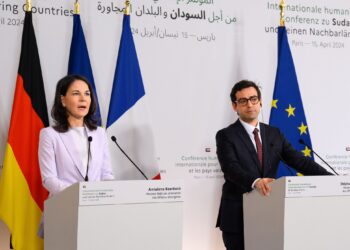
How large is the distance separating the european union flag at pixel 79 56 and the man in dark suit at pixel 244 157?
1135 mm

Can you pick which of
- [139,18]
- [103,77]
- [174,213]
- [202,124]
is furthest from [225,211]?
[139,18]

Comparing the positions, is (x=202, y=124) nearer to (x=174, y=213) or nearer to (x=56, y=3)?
(x=56, y=3)

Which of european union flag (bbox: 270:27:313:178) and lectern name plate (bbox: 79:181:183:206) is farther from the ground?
european union flag (bbox: 270:27:313:178)

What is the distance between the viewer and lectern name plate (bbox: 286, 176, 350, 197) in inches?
129

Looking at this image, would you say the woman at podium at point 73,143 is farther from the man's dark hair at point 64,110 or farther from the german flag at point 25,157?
the german flag at point 25,157

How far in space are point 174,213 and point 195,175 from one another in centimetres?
193

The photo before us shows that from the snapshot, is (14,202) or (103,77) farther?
(103,77)

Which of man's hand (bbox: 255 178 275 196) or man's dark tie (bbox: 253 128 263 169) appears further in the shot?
man's dark tie (bbox: 253 128 263 169)

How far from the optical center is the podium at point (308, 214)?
329cm

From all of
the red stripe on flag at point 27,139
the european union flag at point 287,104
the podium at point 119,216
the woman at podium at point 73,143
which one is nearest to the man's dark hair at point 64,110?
the woman at podium at point 73,143

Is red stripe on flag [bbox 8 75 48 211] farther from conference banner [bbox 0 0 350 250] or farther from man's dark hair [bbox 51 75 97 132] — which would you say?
man's dark hair [bbox 51 75 97 132]

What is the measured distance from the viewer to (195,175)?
5.04m

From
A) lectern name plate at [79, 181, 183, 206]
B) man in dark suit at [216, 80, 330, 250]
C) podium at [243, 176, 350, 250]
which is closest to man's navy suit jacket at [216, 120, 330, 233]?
man in dark suit at [216, 80, 330, 250]

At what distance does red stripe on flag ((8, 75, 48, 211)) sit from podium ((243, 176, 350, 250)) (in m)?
1.78
